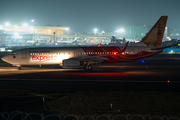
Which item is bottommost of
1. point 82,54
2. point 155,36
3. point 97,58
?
point 97,58

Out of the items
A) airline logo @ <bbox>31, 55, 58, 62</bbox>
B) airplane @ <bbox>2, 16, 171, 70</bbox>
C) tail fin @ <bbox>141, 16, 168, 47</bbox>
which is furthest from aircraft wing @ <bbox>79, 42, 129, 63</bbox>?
tail fin @ <bbox>141, 16, 168, 47</bbox>

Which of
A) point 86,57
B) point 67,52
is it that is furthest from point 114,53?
point 67,52

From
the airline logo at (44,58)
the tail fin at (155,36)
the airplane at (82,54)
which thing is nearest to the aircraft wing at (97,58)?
the airplane at (82,54)

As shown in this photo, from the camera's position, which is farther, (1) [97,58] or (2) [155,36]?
(2) [155,36]

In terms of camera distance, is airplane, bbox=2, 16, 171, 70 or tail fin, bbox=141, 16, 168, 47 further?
tail fin, bbox=141, 16, 168, 47

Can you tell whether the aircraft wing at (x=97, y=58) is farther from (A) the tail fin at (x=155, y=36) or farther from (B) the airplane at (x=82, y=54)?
(A) the tail fin at (x=155, y=36)

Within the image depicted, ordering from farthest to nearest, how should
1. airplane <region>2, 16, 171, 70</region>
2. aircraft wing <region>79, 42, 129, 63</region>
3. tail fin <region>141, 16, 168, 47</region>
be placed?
tail fin <region>141, 16, 168, 47</region>
airplane <region>2, 16, 171, 70</region>
aircraft wing <region>79, 42, 129, 63</region>

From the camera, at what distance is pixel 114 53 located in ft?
117

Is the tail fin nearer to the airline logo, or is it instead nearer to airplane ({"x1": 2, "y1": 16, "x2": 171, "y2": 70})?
airplane ({"x1": 2, "y1": 16, "x2": 171, "y2": 70})

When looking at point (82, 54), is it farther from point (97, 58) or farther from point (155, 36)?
point (155, 36)

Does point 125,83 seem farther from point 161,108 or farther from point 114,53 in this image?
point 114,53

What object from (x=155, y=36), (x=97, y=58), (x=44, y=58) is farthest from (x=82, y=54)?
(x=155, y=36)

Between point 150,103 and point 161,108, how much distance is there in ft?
3.58

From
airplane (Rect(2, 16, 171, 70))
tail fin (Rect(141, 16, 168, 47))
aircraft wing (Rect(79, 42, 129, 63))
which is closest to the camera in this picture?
aircraft wing (Rect(79, 42, 129, 63))
